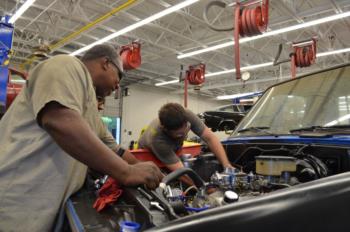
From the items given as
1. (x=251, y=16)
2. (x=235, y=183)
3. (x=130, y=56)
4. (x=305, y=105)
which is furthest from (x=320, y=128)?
(x=130, y=56)

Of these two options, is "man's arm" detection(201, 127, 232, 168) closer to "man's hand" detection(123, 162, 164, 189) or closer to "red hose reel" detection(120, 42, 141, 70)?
"man's hand" detection(123, 162, 164, 189)

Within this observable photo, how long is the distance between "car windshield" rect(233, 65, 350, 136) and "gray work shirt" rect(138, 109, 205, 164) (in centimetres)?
54

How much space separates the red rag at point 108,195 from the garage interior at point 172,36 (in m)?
1.23

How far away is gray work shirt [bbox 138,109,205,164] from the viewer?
2.59 meters

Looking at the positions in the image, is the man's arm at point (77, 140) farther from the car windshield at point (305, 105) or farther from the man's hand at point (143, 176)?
the car windshield at point (305, 105)

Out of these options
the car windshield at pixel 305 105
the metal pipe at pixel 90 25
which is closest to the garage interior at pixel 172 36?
the metal pipe at pixel 90 25

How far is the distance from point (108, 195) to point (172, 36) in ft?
32.0

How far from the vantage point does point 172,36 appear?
421 inches

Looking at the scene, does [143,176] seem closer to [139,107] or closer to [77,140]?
[77,140]

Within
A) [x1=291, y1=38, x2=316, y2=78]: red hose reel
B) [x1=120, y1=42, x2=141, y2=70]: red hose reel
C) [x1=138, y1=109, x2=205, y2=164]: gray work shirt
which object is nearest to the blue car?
[x1=138, y1=109, x2=205, y2=164]: gray work shirt

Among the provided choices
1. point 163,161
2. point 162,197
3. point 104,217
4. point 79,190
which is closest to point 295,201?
point 162,197

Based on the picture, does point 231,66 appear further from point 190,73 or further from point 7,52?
point 7,52

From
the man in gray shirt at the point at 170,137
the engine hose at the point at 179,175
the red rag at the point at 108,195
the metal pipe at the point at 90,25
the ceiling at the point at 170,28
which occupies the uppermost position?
the ceiling at the point at 170,28

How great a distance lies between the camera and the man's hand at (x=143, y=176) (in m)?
1.30
